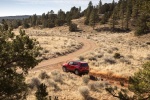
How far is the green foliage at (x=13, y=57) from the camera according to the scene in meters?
12.2

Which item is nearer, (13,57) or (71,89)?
(13,57)

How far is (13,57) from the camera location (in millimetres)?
12477

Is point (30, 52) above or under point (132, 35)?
above

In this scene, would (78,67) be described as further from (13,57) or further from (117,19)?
(117,19)

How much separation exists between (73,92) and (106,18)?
9601cm

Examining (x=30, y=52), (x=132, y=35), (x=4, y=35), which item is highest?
(x=4, y=35)

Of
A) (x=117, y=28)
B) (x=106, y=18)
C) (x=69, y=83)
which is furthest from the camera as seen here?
(x=106, y=18)

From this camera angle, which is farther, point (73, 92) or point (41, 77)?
point (41, 77)

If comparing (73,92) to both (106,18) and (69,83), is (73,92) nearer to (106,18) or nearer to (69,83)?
(69,83)

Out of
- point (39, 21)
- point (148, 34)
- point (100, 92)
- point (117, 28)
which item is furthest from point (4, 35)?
point (39, 21)

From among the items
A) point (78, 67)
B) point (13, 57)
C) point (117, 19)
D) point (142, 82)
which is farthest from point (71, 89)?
point (117, 19)

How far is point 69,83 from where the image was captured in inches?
957

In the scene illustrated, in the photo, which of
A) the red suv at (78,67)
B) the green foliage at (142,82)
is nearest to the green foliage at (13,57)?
the green foliage at (142,82)

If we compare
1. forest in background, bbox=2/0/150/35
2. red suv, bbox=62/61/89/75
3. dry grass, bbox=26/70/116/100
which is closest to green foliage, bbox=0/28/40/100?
dry grass, bbox=26/70/116/100
